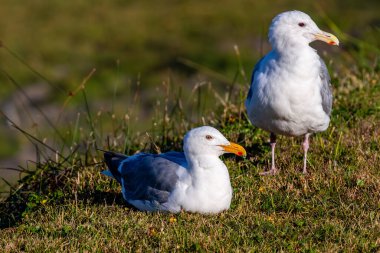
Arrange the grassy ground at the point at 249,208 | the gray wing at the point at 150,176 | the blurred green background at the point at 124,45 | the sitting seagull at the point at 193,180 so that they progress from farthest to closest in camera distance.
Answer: the blurred green background at the point at 124,45, the gray wing at the point at 150,176, the sitting seagull at the point at 193,180, the grassy ground at the point at 249,208

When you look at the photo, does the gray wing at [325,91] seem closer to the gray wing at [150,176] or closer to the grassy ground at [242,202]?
the grassy ground at [242,202]

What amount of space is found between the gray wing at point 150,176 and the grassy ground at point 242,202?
170 mm

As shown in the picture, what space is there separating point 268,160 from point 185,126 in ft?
5.35

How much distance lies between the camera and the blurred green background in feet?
60.0

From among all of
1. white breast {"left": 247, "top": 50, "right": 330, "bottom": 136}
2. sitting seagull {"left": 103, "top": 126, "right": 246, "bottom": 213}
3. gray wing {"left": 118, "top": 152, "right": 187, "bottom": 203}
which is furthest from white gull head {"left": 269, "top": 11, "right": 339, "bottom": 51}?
gray wing {"left": 118, "top": 152, "right": 187, "bottom": 203}

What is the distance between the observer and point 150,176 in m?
6.91

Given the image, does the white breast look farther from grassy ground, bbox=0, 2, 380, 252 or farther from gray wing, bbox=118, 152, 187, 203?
gray wing, bbox=118, 152, 187, 203

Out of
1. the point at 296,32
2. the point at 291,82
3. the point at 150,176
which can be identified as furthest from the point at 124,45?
the point at 150,176

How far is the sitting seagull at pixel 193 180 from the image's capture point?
651 centimetres

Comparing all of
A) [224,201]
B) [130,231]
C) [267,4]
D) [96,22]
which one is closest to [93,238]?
[130,231]

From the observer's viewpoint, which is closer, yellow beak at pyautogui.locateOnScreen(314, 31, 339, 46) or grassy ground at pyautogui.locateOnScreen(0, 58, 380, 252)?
grassy ground at pyautogui.locateOnScreen(0, 58, 380, 252)

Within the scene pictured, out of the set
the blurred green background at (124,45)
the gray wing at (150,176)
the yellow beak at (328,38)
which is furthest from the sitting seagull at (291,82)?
the blurred green background at (124,45)

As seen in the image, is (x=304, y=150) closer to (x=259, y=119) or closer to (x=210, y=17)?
(x=259, y=119)

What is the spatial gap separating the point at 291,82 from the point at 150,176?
4.96ft
